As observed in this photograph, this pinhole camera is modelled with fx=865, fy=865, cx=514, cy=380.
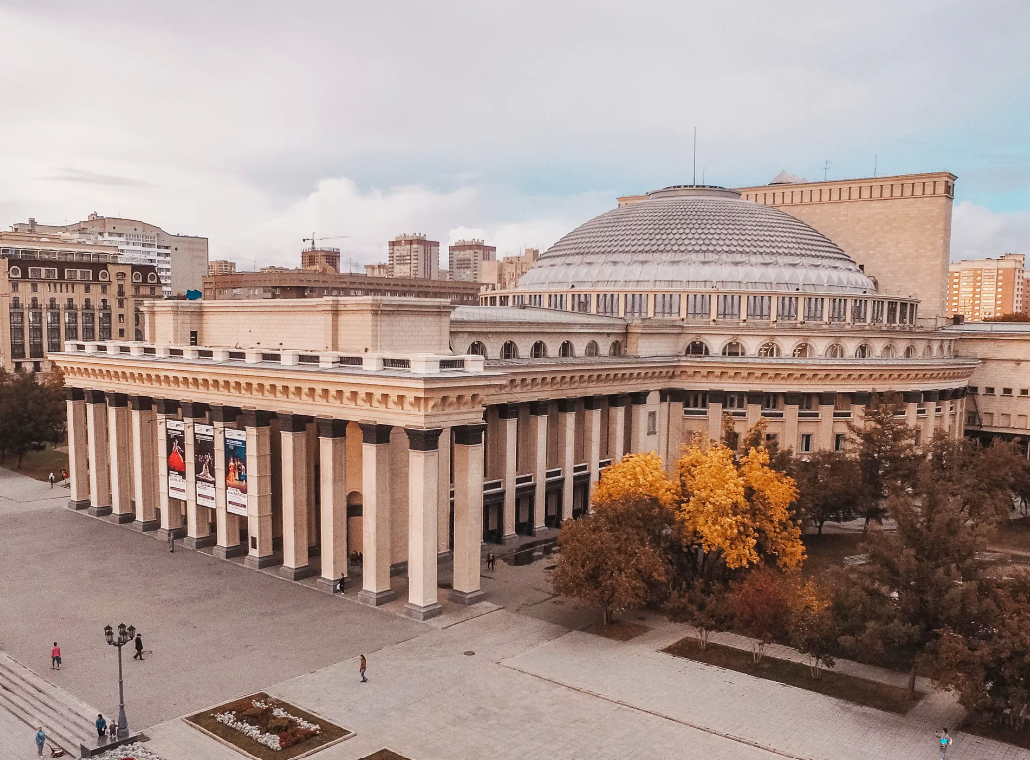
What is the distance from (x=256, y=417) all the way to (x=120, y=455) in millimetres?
13716

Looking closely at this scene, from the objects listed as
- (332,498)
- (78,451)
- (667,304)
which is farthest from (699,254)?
(78,451)

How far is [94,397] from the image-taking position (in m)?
47.4

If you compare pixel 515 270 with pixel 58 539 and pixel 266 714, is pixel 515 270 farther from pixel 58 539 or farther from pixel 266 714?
pixel 266 714

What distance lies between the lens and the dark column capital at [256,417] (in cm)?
3728

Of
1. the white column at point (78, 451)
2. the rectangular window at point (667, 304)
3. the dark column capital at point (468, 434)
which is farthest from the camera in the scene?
the rectangular window at point (667, 304)

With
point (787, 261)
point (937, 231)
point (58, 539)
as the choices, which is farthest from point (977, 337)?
point (58, 539)

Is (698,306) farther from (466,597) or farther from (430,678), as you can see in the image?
(430,678)

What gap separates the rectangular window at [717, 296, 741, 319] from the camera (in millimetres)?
58906

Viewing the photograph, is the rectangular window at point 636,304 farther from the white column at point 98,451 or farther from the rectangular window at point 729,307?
the white column at point 98,451

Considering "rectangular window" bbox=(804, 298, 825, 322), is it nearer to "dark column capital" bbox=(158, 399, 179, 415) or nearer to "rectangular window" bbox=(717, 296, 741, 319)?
"rectangular window" bbox=(717, 296, 741, 319)

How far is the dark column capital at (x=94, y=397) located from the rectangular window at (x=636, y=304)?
33471 millimetres

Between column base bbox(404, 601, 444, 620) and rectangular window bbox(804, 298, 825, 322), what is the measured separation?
1503 inches

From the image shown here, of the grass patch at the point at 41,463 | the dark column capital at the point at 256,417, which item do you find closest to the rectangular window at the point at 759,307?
the dark column capital at the point at 256,417

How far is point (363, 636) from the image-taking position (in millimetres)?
30359
